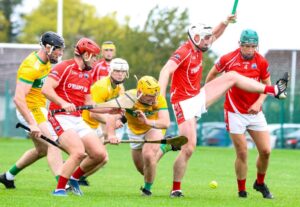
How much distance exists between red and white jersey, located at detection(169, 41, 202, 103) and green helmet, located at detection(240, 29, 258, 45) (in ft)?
2.39

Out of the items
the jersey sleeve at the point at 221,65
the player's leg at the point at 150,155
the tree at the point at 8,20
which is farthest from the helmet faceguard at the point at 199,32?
the tree at the point at 8,20

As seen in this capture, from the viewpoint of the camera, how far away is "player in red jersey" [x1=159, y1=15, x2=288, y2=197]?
1380 cm

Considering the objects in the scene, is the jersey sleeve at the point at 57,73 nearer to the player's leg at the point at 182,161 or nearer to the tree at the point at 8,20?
the player's leg at the point at 182,161

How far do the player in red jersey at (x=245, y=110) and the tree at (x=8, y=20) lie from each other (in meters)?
60.0

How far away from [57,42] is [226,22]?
2.71 m

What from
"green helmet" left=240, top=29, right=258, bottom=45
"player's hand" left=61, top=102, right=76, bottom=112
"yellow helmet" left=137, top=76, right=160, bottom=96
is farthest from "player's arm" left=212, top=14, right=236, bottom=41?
"player's hand" left=61, top=102, right=76, bottom=112

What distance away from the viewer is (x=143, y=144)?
1423 centimetres

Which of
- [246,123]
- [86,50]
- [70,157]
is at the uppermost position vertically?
[86,50]

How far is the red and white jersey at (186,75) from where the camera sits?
1417cm

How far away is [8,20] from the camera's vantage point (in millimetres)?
75625

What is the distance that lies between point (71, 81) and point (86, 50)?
463mm

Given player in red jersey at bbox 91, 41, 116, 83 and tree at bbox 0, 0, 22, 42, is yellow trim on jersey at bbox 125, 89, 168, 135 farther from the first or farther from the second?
tree at bbox 0, 0, 22, 42

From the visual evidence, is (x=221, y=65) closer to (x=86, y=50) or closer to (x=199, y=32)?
(x=199, y=32)

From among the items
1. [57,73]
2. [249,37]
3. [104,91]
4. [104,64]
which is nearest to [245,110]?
[249,37]
